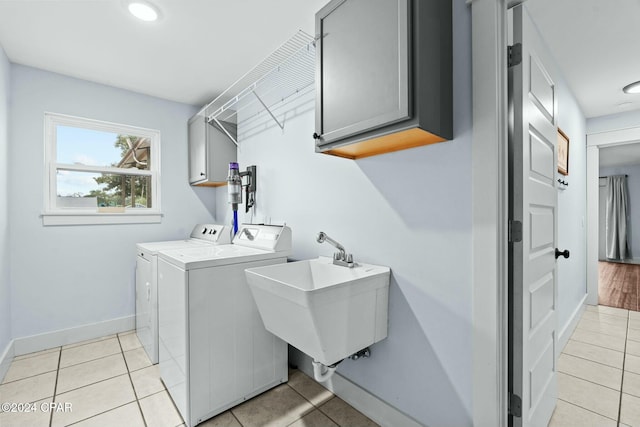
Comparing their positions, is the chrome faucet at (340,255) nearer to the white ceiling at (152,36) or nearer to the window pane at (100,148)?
the white ceiling at (152,36)

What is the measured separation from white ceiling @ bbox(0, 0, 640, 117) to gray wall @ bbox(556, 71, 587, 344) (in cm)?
29

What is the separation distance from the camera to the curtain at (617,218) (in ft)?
21.7

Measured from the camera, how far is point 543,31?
73.2 inches

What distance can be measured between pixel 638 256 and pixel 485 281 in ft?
28.7

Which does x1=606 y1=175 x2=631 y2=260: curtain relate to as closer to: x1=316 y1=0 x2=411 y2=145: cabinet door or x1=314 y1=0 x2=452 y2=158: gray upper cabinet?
x1=314 y1=0 x2=452 y2=158: gray upper cabinet

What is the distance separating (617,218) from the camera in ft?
22.1

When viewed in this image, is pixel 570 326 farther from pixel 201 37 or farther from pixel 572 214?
pixel 201 37

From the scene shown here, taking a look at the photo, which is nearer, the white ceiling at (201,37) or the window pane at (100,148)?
the white ceiling at (201,37)

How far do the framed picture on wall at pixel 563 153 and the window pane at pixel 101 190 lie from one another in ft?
12.8

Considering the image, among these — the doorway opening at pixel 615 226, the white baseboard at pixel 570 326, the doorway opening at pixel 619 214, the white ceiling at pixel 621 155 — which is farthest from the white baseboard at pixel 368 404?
the doorway opening at pixel 619 214

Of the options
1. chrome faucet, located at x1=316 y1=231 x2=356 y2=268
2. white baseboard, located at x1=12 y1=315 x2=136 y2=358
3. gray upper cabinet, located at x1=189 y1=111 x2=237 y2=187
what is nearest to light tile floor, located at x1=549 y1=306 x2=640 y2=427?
chrome faucet, located at x1=316 y1=231 x2=356 y2=268

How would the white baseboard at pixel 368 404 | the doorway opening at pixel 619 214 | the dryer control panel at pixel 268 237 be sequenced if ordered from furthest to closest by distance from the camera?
the doorway opening at pixel 619 214, the dryer control panel at pixel 268 237, the white baseboard at pixel 368 404

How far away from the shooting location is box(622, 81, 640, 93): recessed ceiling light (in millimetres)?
2538

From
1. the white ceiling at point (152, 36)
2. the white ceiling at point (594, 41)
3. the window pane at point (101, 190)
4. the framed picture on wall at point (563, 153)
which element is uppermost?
the white ceiling at point (152, 36)
